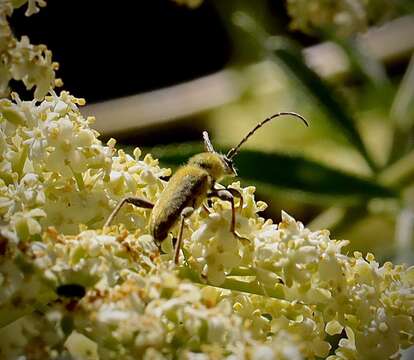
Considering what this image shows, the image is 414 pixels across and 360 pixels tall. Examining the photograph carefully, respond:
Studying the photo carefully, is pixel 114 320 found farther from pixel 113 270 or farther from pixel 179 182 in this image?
pixel 179 182

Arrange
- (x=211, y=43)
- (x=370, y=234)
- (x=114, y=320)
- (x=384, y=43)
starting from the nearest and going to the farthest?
1. (x=114, y=320)
2. (x=370, y=234)
3. (x=384, y=43)
4. (x=211, y=43)

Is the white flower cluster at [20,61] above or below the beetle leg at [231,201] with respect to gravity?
above

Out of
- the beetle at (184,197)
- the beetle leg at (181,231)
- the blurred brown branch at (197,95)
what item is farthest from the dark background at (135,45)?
the beetle leg at (181,231)

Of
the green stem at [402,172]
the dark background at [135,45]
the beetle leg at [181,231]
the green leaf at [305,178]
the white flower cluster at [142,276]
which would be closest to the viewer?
the white flower cluster at [142,276]

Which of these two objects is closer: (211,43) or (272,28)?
(272,28)

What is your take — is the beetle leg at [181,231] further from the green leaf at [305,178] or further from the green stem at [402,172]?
the green stem at [402,172]

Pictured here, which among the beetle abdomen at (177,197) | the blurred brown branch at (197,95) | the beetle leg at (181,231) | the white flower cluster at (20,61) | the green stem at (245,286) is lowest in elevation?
the blurred brown branch at (197,95)

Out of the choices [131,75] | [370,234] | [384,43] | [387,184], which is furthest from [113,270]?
[131,75]
